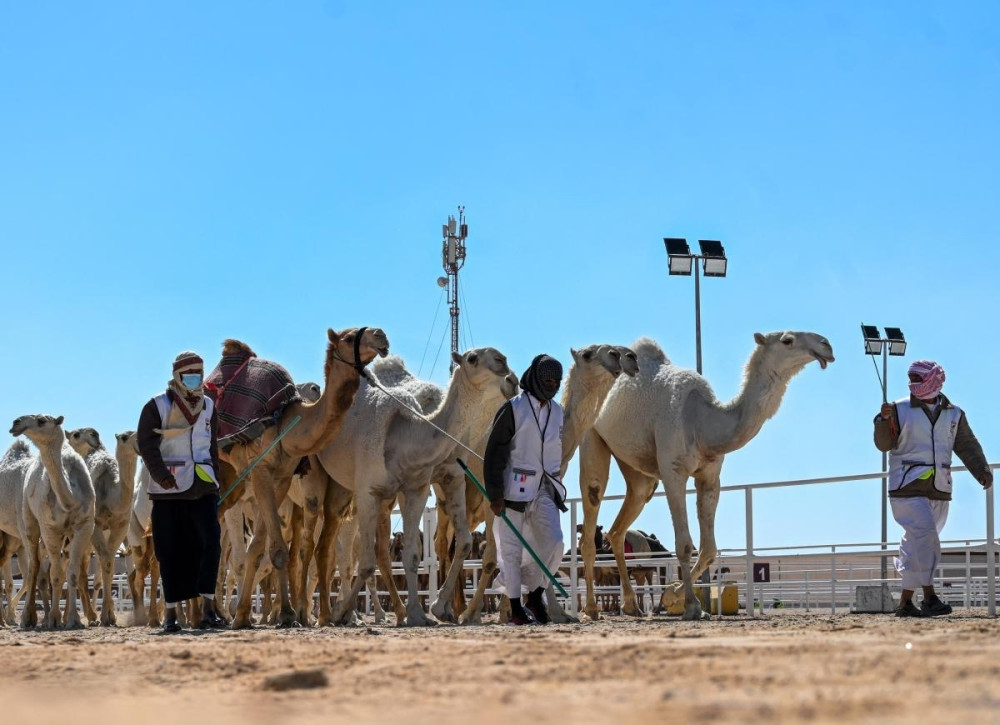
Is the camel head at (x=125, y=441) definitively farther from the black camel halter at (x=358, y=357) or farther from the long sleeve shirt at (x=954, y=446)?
the long sleeve shirt at (x=954, y=446)

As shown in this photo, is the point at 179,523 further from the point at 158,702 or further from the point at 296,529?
the point at 158,702

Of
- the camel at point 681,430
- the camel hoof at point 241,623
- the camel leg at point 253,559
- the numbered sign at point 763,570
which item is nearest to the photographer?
the camel hoof at point 241,623

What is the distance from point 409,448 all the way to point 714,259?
1774 centimetres

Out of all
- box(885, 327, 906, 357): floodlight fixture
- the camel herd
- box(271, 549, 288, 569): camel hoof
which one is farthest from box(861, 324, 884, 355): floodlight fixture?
box(271, 549, 288, 569): camel hoof

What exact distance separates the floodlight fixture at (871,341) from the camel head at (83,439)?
2526cm

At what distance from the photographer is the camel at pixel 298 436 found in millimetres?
13359

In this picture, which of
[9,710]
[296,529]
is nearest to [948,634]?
[9,710]

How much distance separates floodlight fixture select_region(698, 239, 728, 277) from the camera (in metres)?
30.2

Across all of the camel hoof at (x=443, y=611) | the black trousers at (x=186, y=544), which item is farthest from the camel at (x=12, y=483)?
the black trousers at (x=186, y=544)

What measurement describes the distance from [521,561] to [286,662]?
485 cm

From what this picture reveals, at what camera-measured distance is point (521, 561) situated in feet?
39.0

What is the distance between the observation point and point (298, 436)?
13.6 metres

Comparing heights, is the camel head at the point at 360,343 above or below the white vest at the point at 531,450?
above

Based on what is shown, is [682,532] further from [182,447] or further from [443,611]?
[182,447]
